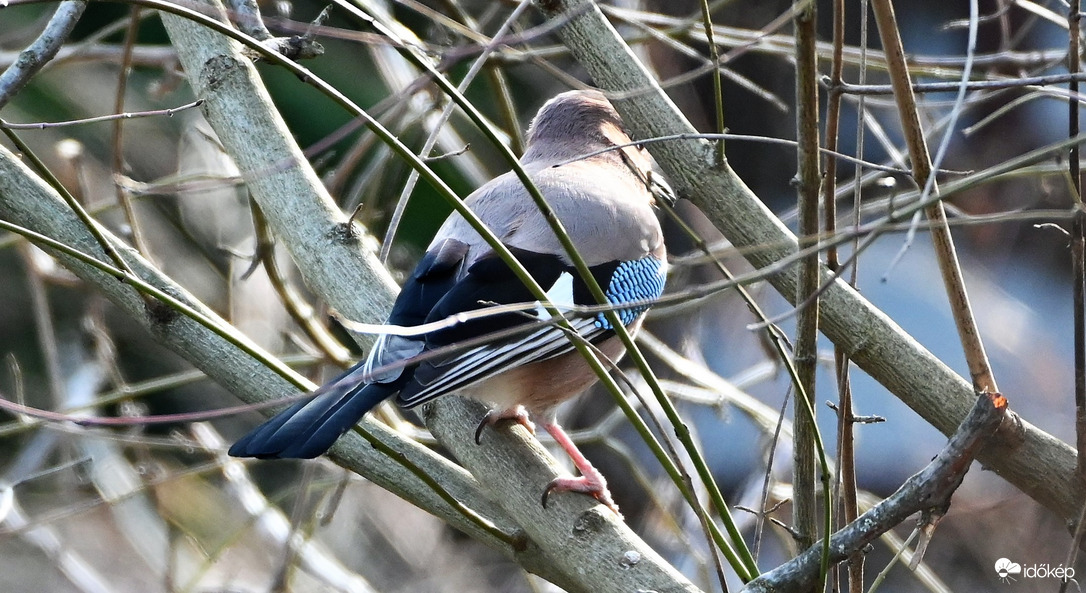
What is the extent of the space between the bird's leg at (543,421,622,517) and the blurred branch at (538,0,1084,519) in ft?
1.78

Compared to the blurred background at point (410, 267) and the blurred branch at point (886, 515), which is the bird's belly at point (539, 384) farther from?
the blurred branch at point (886, 515)

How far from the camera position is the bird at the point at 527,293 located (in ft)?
6.79

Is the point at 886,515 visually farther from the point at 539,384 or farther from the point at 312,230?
the point at 312,230

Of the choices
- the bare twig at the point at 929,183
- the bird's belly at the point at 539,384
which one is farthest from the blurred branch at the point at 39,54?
the bare twig at the point at 929,183

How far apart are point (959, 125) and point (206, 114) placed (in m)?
4.10

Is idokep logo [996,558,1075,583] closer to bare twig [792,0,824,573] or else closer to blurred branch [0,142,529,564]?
bare twig [792,0,824,573]

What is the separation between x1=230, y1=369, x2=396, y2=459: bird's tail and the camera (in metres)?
1.92

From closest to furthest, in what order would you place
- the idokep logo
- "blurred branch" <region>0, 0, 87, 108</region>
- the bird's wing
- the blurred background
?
Answer: the idokep logo → "blurred branch" <region>0, 0, 87, 108</region> → the bird's wing → the blurred background

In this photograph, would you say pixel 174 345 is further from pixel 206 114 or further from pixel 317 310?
pixel 317 310

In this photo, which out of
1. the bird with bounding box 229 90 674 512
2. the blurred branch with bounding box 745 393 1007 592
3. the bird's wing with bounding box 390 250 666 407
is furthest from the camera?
the bird's wing with bounding box 390 250 666 407

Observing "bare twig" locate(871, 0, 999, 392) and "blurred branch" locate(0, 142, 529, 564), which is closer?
"bare twig" locate(871, 0, 999, 392)

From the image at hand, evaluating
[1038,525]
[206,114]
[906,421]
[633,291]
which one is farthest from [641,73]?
[906,421]

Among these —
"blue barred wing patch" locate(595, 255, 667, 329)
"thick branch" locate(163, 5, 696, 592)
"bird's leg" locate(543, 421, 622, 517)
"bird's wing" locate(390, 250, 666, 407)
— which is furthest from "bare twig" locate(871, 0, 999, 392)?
"blue barred wing patch" locate(595, 255, 667, 329)

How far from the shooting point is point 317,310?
151 inches
